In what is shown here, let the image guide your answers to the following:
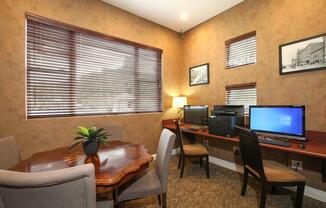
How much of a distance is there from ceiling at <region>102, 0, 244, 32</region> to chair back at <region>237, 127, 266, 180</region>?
91.8 inches

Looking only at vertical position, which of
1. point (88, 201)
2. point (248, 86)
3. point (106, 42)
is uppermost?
point (106, 42)

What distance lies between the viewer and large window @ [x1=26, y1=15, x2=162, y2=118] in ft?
7.66

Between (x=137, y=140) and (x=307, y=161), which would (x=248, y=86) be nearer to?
(x=307, y=161)

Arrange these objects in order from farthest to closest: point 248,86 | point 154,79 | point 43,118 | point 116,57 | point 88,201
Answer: point 154,79, point 116,57, point 248,86, point 43,118, point 88,201

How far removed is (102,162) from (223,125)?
1.88 metres

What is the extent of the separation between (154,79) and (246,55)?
1833mm

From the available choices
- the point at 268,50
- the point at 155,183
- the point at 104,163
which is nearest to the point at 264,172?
the point at 155,183

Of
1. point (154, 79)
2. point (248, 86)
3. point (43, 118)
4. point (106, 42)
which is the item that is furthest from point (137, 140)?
point (248, 86)

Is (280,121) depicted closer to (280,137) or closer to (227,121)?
(280,137)

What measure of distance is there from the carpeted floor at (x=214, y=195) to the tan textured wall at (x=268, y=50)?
1003 millimetres

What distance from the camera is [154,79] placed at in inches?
147

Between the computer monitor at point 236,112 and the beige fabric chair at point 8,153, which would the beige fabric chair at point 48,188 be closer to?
the beige fabric chair at point 8,153

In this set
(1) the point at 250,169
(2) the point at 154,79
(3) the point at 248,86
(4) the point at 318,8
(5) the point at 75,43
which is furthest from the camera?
(2) the point at 154,79

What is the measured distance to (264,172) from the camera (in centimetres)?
176
